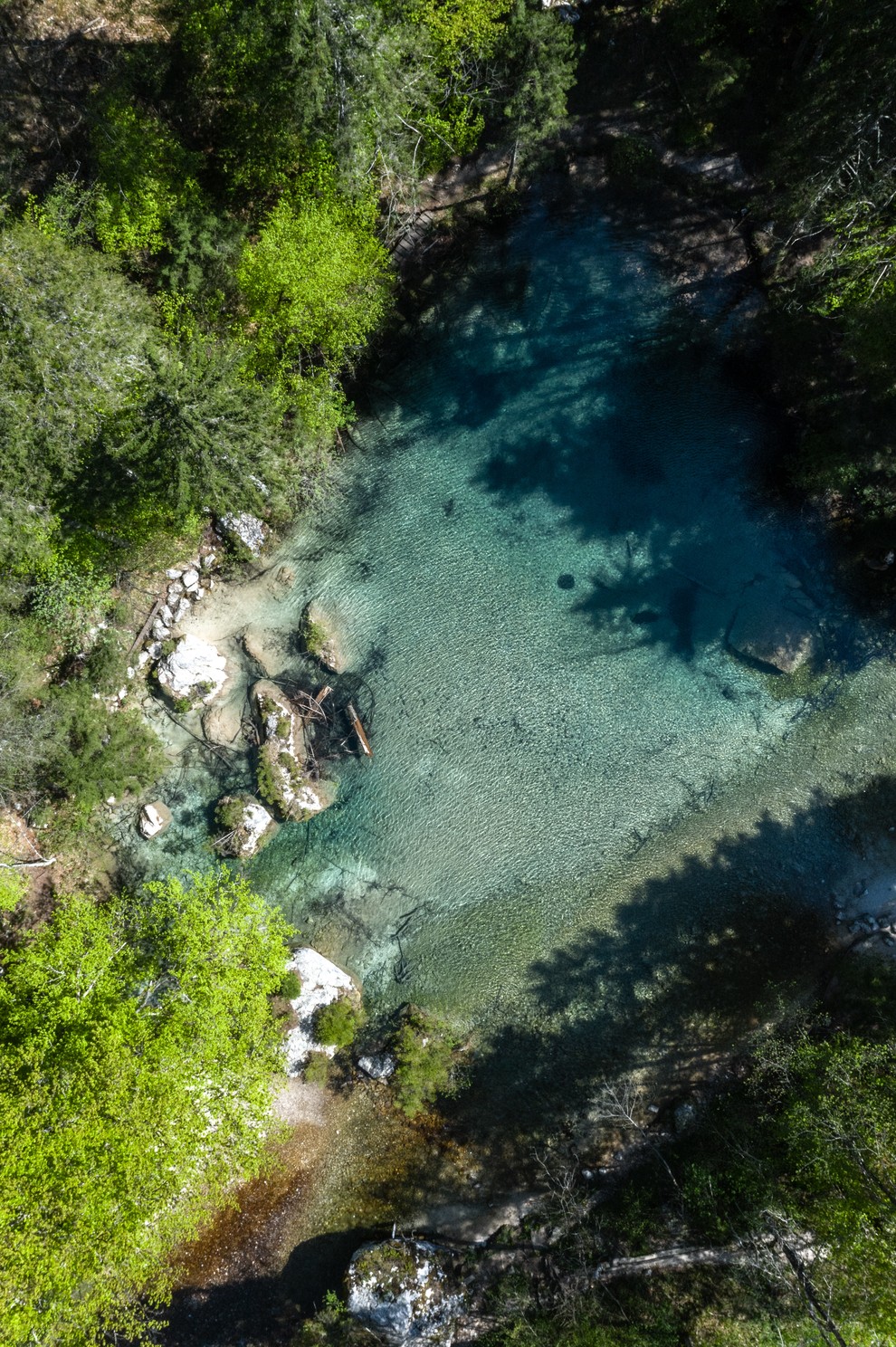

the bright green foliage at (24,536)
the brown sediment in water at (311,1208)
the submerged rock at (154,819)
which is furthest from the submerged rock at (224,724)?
the brown sediment in water at (311,1208)

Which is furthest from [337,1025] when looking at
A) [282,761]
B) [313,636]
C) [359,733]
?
[313,636]

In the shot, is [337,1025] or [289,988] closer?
[337,1025]

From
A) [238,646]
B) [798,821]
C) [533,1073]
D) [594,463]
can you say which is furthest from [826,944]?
[238,646]

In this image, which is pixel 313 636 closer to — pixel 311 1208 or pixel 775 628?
pixel 775 628

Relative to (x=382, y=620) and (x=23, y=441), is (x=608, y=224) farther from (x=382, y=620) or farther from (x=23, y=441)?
(x=23, y=441)

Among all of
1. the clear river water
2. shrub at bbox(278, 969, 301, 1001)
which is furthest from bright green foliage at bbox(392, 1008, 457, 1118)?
shrub at bbox(278, 969, 301, 1001)

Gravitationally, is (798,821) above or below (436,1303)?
above
